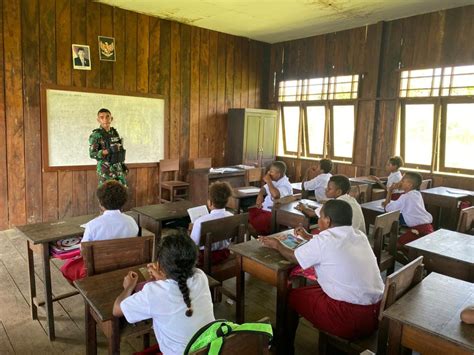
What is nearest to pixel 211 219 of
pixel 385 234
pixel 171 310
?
pixel 171 310

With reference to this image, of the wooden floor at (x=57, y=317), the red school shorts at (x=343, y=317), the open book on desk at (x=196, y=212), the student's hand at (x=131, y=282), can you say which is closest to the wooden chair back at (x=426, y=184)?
the wooden floor at (x=57, y=317)

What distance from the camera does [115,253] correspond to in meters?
1.93

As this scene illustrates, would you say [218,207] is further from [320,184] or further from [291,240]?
[320,184]

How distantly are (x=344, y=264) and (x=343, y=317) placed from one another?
257mm

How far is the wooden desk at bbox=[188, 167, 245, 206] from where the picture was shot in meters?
5.77

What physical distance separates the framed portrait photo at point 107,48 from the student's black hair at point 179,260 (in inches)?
182

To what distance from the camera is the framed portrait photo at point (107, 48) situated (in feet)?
17.1

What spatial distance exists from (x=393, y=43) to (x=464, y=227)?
3.94 meters

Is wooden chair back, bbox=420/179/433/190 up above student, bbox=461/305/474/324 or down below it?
above

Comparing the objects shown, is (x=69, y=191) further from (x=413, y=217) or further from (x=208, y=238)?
(x=413, y=217)

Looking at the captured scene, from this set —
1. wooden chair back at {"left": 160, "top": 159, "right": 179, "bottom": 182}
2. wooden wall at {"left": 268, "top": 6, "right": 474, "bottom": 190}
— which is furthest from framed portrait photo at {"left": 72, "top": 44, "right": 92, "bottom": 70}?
wooden wall at {"left": 268, "top": 6, "right": 474, "bottom": 190}

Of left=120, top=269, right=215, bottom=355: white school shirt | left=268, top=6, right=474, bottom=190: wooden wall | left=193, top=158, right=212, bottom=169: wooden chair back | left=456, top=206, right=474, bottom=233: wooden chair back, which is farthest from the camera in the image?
left=193, top=158, right=212, bottom=169: wooden chair back

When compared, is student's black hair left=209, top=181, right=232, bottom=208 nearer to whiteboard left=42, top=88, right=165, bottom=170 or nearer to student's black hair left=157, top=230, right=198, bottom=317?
student's black hair left=157, top=230, right=198, bottom=317

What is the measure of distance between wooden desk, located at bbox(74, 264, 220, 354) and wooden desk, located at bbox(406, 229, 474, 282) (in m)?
1.37
